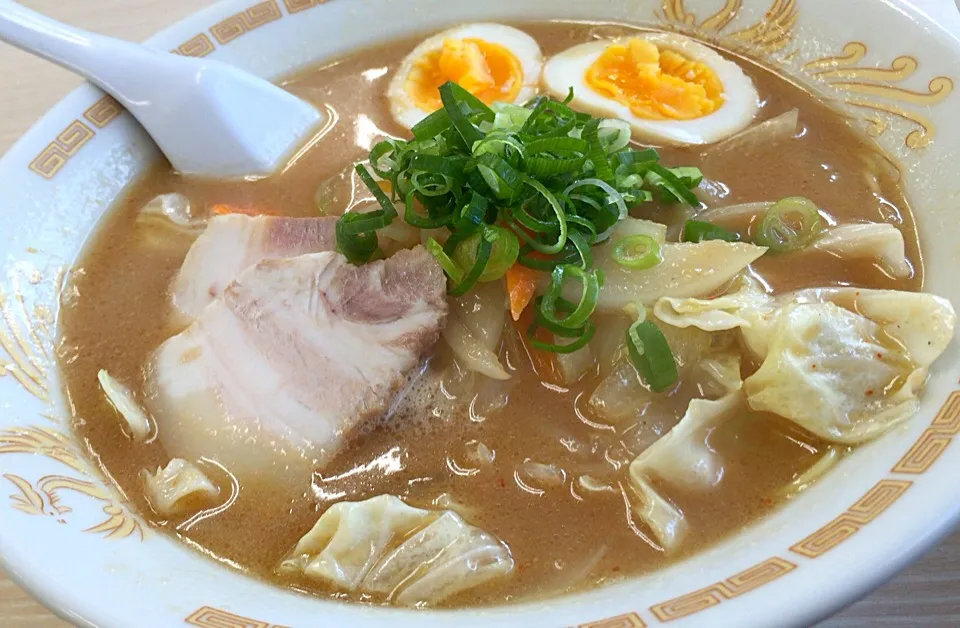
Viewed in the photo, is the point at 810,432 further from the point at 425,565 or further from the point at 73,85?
the point at 73,85

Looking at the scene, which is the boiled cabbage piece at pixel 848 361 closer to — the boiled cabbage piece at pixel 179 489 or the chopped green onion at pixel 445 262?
the chopped green onion at pixel 445 262

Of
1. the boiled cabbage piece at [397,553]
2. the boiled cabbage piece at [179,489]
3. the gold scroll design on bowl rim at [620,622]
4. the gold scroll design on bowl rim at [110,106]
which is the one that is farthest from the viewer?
the gold scroll design on bowl rim at [110,106]

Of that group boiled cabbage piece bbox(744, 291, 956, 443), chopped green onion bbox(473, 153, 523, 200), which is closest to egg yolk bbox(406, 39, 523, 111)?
chopped green onion bbox(473, 153, 523, 200)

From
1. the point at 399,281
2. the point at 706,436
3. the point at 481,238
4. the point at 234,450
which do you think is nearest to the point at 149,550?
the point at 234,450

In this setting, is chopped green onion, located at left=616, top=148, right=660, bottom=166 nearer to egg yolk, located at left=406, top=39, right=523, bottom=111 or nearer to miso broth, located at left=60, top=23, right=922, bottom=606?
miso broth, located at left=60, top=23, right=922, bottom=606

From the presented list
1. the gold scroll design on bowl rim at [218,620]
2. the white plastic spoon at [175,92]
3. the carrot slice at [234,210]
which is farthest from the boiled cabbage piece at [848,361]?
the white plastic spoon at [175,92]

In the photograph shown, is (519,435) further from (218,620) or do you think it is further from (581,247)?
(218,620)

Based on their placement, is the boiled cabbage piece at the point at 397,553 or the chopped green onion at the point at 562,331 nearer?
the boiled cabbage piece at the point at 397,553

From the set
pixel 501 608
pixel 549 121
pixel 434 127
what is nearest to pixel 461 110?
pixel 434 127
